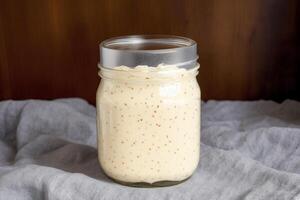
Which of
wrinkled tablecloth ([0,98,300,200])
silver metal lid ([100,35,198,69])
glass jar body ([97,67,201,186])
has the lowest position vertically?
wrinkled tablecloth ([0,98,300,200])

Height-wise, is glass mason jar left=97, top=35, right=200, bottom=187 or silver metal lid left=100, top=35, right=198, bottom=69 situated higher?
silver metal lid left=100, top=35, right=198, bottom=69

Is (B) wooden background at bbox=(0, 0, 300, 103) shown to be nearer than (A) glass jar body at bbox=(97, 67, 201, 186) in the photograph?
No

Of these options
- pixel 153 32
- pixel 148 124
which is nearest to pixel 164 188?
pixel 148 124

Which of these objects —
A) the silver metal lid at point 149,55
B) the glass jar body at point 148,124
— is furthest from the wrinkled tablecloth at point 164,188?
the silver metal lid at point 149,55

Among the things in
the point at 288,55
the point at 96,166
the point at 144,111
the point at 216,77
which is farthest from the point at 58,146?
the point at 288,55

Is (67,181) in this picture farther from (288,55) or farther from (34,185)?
(288,55)

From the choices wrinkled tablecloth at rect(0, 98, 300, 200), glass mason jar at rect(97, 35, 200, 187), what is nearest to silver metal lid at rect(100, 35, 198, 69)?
glass mason jar at rect(97, 35, 200, 187)

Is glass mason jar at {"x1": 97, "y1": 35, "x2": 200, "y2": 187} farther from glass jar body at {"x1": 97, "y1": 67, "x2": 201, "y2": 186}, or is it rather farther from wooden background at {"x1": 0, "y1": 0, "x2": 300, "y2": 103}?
wooden background at {"x1": 0, "y1": 0, "x2": 300, "y2": 103}
